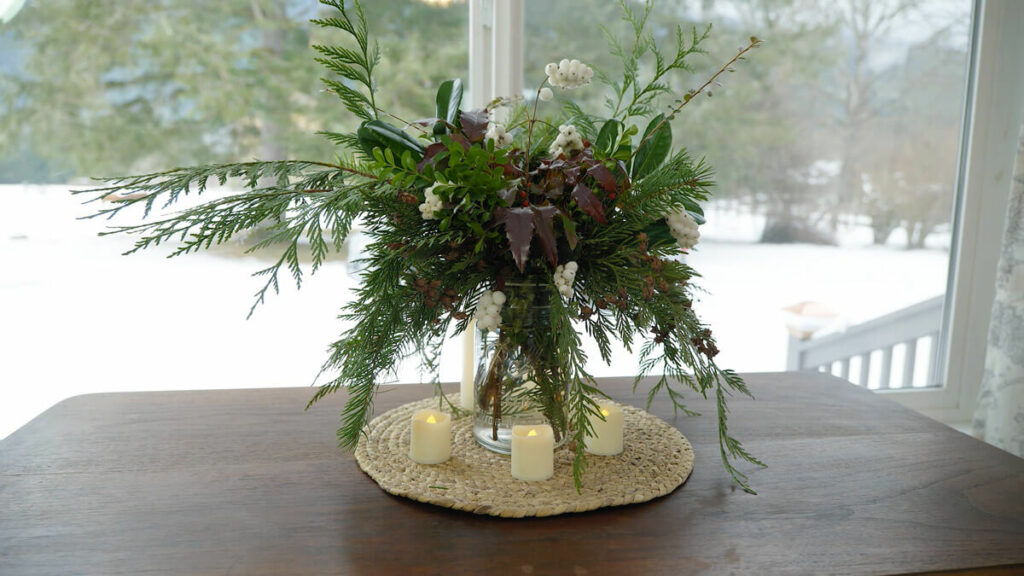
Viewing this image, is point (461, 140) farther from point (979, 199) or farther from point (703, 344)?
point (979, 199)

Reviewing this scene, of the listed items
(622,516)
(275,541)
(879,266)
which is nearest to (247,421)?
(275,541)

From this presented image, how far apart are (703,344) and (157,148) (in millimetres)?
1687

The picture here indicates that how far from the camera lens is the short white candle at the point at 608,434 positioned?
1.10m

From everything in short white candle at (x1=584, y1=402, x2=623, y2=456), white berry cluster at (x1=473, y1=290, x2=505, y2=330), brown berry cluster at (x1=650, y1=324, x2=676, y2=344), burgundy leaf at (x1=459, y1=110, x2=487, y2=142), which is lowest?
short white candle at (x1=584, y1=402, x2=623, y2=456)

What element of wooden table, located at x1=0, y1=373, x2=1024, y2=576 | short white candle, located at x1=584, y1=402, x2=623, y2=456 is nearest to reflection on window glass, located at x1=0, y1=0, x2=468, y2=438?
wooden table, located at x1=0, y1=373, x2=1024, y2=576

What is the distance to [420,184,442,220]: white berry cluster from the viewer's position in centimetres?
91

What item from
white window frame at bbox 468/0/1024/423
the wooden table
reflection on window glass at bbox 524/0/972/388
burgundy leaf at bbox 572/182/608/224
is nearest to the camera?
the wooden table

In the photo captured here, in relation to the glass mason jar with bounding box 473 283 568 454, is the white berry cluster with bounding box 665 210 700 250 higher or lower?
higher

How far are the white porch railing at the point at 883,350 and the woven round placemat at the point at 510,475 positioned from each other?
1.46 metres

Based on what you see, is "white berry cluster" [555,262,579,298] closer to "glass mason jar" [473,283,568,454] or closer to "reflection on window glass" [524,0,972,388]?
"glass mason jar" [473,283,568,454]

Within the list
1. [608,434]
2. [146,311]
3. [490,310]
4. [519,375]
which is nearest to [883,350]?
[608,434]

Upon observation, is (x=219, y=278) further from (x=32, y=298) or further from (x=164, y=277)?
(x=32, y=298)

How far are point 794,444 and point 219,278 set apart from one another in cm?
164

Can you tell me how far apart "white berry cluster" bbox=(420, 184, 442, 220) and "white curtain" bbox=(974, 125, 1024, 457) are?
6.10ft
